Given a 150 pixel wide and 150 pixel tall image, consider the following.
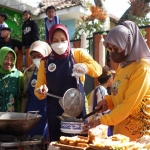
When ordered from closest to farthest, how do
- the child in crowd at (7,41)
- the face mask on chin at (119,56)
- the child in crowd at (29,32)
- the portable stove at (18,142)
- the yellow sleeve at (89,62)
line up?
the face mask on chin at (119,56) → the portable stove at (18,142) → the yellow sleeve at (89,62) → the child in crowd at (7,41) → the child in crowd at (29,32)

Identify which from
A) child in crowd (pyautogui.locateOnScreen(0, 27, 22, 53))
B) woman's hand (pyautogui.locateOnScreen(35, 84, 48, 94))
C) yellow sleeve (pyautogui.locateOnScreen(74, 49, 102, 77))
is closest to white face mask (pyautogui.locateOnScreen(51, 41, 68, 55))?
yellow sleeve (pyautogui.locateOnScreen(74, 49, 102, 77))

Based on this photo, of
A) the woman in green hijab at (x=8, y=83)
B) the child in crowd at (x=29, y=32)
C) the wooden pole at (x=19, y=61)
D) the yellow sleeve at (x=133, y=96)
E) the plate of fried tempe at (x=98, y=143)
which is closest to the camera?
the plate of fried tempe at (x=98, y=143)

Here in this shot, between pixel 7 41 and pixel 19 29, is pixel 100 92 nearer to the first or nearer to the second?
pixel 7 41

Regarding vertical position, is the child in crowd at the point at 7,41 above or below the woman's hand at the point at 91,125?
above

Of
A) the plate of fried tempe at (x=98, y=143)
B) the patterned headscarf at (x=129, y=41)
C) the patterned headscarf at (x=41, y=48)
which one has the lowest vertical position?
the plate of fried tempe at (x=98, y=143)

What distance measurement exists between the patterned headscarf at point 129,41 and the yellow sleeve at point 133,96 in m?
0.14

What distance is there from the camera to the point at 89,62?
3150 millimetres

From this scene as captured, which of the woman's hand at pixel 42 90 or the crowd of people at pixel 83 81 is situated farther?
the woman's hand at pixel 42 90

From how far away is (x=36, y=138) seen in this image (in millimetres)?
2867

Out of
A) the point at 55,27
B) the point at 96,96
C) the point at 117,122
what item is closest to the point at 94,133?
the point at 117,122

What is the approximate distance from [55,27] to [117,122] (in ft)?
4.21

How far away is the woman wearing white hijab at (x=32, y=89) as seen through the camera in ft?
12.7

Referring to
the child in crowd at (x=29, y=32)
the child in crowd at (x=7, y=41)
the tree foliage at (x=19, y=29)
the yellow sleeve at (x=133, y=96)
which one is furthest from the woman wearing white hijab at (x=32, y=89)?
the tree foliage at (x=19, y=29)

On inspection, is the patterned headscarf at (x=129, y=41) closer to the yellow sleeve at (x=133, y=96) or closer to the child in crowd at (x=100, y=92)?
the yellow sleeve at (x=133, y=96)
